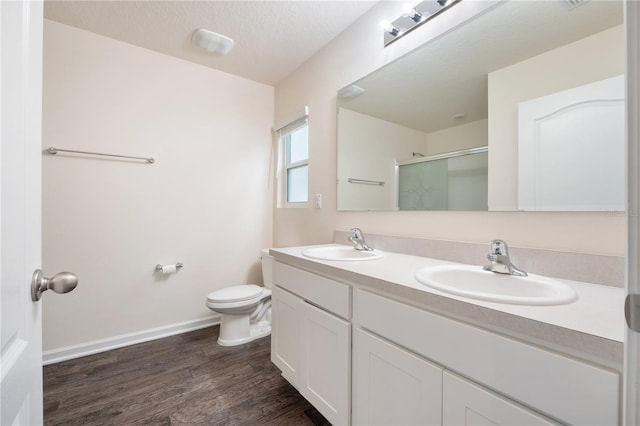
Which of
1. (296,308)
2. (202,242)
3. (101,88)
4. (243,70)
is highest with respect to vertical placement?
(243,70)

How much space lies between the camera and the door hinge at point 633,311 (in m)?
0.33

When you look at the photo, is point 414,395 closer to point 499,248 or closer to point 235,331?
point 499,248

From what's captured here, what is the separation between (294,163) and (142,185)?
130 centimetres

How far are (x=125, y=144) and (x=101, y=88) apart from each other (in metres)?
0.42

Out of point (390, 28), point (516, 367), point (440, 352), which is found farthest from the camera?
point (390, 28)

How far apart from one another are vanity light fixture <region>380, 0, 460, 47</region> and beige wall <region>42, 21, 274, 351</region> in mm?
1535

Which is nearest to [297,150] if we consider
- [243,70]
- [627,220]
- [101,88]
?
[243,70]

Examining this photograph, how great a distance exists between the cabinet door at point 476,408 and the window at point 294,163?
178cm

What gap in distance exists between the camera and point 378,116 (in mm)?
1667

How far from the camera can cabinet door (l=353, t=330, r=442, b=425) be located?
772mm

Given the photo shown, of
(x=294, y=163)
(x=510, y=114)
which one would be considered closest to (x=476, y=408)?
(x=510, y=114)

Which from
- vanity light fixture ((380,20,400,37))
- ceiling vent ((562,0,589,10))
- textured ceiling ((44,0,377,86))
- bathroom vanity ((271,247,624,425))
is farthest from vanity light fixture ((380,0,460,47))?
bathroom vanity ((271,247,624,425))

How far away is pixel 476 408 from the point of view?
67 centimetres

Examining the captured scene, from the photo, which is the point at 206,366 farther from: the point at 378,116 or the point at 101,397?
the point at 378,116
